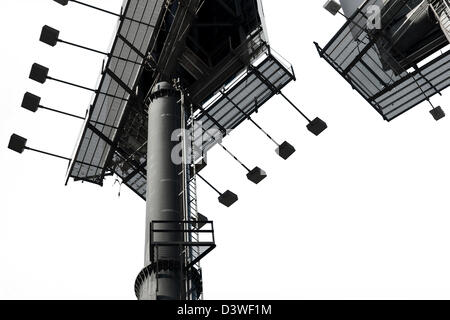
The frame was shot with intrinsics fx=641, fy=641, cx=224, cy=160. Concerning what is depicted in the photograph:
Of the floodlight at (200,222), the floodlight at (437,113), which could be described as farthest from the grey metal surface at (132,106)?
the floodlight at (437,113)

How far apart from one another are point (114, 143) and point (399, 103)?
696 inches

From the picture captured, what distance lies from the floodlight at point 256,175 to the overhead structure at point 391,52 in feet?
30.7

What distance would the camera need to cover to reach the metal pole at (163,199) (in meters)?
23.1

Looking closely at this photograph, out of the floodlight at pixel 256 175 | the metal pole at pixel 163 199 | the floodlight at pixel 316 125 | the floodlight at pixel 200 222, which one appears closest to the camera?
the floodlight at pixel 200 222

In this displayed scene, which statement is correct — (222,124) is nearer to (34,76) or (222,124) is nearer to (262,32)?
(262,32)

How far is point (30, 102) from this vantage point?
3083cm

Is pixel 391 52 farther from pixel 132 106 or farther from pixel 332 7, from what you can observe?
pixel 132 106

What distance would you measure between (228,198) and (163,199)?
224 inches

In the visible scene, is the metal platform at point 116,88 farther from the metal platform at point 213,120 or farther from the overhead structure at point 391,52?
the overhead structure at point 391,52

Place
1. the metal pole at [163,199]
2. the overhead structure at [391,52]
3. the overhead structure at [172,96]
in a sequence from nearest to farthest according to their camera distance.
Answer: the metal pole at [163,199], the overhead structure at [172,96], the overhead structure at [391,52]

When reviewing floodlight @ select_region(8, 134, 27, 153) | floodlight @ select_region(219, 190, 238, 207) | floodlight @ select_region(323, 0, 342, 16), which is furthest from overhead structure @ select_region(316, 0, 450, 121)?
floodlight @ select_region(8, 134, 27, 153)

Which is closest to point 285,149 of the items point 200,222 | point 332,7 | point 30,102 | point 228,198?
point 228,198

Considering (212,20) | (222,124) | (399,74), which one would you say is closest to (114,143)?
(222,124)

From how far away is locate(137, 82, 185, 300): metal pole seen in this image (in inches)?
909
